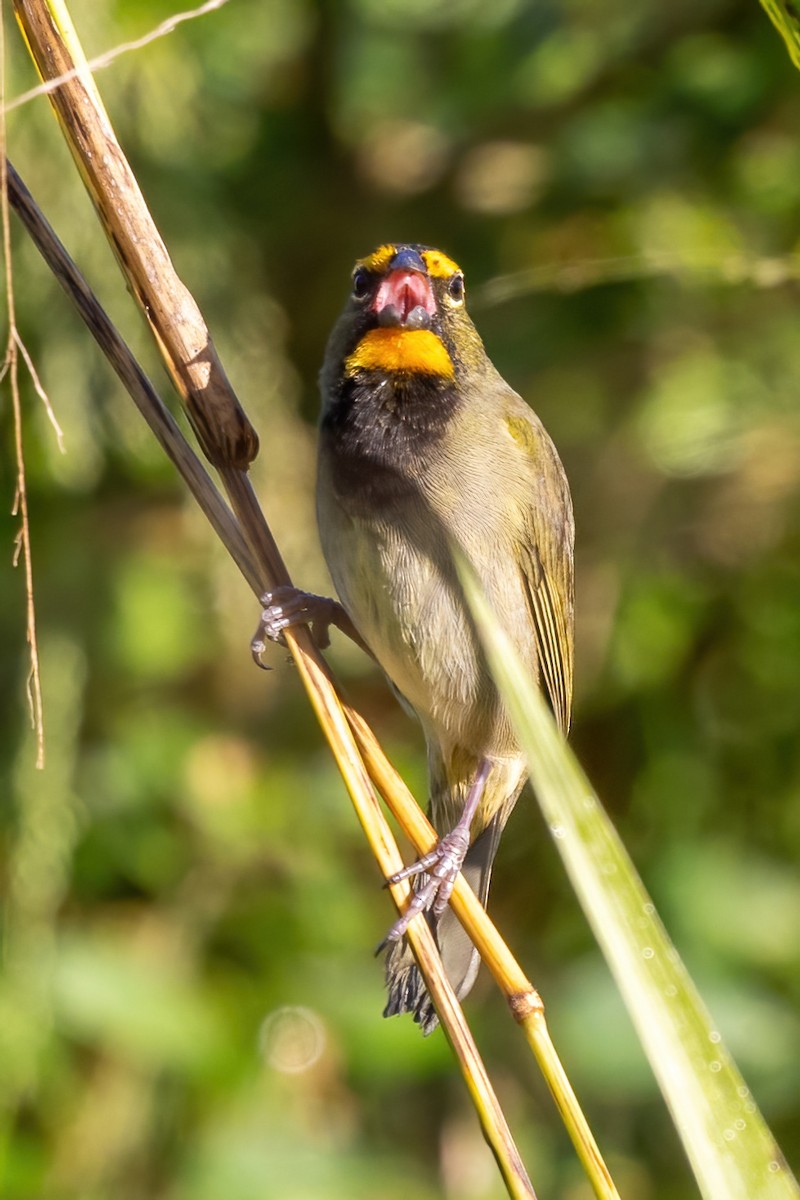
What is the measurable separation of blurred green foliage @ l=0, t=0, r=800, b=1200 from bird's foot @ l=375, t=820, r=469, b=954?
63 cm

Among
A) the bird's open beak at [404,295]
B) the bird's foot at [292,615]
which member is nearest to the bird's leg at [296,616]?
the bird's foot at [292,615]

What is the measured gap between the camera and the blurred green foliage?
2920 mm

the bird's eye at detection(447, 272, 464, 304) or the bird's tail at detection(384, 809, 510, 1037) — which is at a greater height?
the bird's eye at detection(447, 272, 464, 304)

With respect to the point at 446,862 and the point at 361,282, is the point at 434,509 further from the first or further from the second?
the point at 446,862

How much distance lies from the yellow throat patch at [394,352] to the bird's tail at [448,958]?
891 mm

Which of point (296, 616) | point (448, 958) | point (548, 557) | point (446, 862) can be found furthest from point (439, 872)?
point (548, 557)

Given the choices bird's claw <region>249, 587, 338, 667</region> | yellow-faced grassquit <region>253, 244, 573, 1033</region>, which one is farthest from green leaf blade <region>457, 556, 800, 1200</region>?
yellow-faced grassquit <region>253, 244, 573, 1033</region>

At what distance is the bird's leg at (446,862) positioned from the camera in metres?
2.08

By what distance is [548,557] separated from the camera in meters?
2.58

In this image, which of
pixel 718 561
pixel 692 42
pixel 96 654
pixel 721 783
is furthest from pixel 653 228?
pixel 96 654

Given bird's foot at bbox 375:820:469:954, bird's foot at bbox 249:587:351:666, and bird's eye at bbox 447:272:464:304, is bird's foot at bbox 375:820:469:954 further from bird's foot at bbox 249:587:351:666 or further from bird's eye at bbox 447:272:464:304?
bird's eye at bbox 447:272:464:304

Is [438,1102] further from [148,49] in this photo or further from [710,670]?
[148,49]

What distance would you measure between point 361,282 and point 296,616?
2.14 feet

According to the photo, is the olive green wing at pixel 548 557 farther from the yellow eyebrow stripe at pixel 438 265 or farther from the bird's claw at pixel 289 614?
the bird's claw at pixel 289 614
